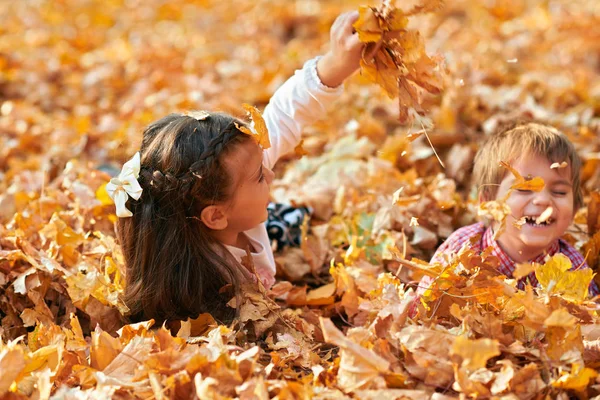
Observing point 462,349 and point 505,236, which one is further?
point 505,236

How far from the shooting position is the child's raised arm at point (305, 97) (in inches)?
89.1

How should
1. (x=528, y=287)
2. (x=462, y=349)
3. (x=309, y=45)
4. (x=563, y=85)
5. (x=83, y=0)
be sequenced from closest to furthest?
1. (x=462, y=349)
2. (x=528, y=287)
3. (x=563, y=85)
4. (x=309, y=45)
5. (x=83, y=0)

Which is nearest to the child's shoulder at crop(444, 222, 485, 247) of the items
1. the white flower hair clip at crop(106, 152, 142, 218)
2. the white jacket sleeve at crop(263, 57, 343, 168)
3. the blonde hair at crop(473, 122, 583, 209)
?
the blonde hair at crop(473, 122, 583, 209)

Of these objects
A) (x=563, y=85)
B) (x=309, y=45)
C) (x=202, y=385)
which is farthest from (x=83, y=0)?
(x=202, y=385)

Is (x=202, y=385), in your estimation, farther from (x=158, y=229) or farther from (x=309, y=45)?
(x=309, y=45)

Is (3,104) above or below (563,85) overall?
above

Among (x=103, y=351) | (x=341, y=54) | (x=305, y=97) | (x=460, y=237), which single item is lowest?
(x=460, y=237)

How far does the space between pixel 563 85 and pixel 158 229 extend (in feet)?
9.49

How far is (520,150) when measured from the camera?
2.24 m

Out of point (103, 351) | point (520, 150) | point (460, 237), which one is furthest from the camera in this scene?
point (460, 237)

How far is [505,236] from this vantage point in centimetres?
229

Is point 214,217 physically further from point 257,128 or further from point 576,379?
point 576,379

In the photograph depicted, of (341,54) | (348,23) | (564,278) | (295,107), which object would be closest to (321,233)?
(295,107)

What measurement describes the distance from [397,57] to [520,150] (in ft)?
1.76
